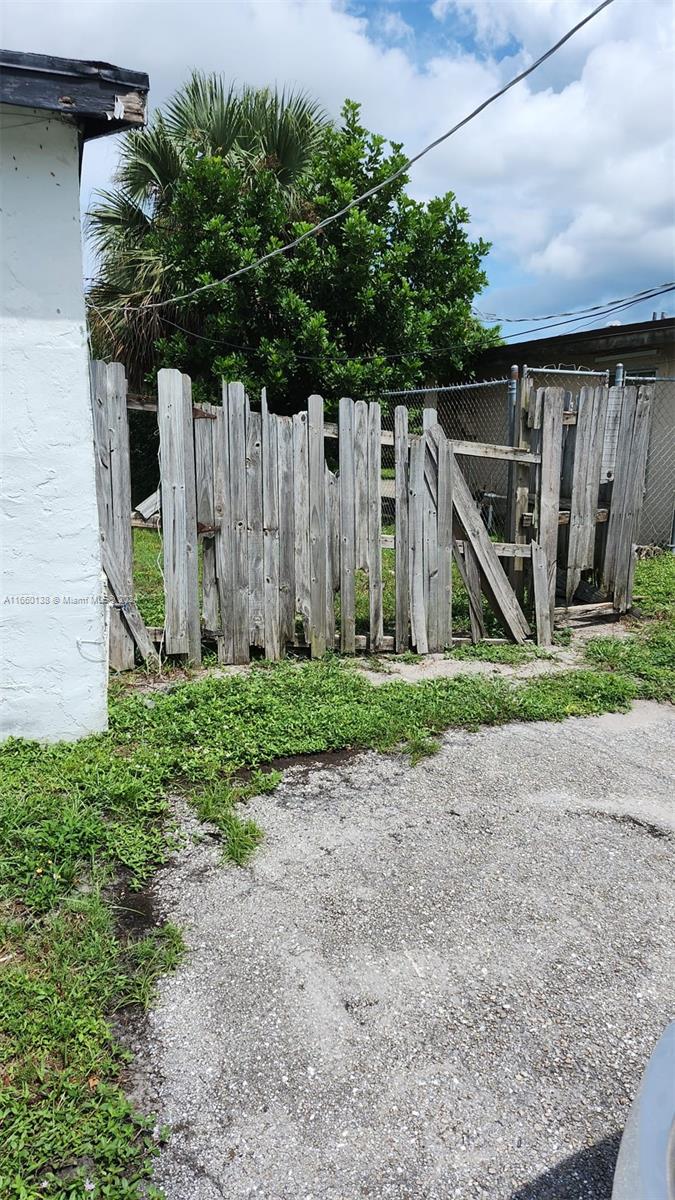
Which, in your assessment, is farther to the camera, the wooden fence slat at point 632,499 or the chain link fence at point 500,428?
the chain link fence at point 500,428

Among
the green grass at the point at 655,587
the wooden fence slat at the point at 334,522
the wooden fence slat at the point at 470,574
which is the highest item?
the wooden fence slat at the point at 334,522

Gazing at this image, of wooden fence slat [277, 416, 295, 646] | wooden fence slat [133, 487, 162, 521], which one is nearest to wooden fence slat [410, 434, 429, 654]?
wooden fence slat [277, 416, 295, 646]

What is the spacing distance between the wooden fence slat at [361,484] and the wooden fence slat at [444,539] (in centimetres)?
57

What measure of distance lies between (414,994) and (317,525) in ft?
11.3

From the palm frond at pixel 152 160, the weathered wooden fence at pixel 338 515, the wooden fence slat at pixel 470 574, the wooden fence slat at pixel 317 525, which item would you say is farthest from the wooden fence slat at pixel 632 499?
the palm frond at pixel 152 160

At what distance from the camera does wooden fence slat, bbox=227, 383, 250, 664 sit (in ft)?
16.5

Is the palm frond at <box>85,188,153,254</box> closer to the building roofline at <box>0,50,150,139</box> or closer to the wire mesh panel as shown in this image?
the wire mesh panel

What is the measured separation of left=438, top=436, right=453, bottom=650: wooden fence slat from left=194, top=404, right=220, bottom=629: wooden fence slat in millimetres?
1671

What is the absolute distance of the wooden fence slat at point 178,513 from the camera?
16.0 ft

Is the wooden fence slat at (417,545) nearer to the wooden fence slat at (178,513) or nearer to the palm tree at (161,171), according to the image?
the wooden fence slat at (178,513)

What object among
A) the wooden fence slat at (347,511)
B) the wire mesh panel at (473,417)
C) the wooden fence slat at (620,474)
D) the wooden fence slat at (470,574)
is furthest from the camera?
the wire mesh panel at (473,417)

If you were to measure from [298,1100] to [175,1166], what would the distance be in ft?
1.12

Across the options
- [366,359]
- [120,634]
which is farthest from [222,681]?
[366,359]

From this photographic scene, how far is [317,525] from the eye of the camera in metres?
5.38
